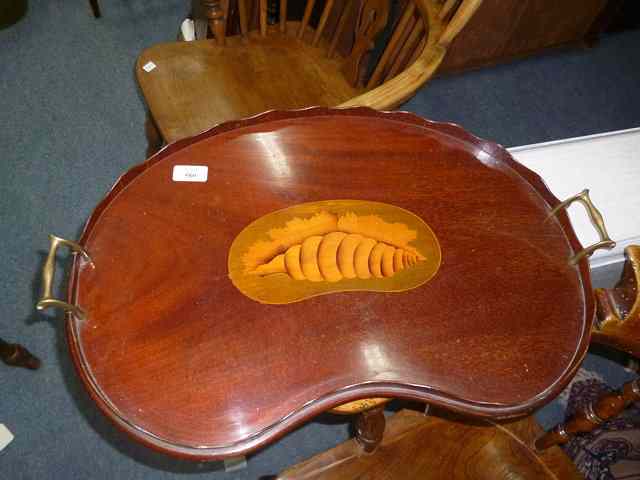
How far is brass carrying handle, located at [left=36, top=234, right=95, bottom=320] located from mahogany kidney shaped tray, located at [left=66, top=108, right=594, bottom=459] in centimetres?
1

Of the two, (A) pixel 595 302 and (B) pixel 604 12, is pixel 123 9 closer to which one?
(B) pixel 604 12

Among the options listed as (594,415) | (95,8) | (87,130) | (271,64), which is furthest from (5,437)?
(95,8)

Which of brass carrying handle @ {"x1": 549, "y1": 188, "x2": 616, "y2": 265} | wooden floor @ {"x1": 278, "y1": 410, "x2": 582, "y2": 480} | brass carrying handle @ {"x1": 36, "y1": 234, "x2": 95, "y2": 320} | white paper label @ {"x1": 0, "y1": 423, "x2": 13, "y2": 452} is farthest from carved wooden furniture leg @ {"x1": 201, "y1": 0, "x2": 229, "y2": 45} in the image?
white paper label @ {"x1": 0, "y1": 423, "x2": 13, "y2": 452}

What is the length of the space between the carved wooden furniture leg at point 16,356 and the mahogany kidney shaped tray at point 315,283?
727mm

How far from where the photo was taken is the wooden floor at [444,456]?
3.04 ft

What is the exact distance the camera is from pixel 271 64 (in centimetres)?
142

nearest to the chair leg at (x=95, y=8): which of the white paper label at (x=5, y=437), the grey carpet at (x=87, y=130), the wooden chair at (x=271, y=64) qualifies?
the grey carpet at (x=87, y=130)

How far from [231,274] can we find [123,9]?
1.97m

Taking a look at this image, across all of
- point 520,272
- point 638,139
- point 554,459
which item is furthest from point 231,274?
point 638,139

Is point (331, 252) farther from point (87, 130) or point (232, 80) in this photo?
point (87, 130)

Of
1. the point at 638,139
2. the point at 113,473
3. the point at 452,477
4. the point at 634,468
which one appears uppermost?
the point at 638,139

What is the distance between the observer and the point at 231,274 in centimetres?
78

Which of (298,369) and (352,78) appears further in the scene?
(352,78)

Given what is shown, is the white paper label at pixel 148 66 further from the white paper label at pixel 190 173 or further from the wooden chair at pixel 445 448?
the wooden chair at pixel 445 448
